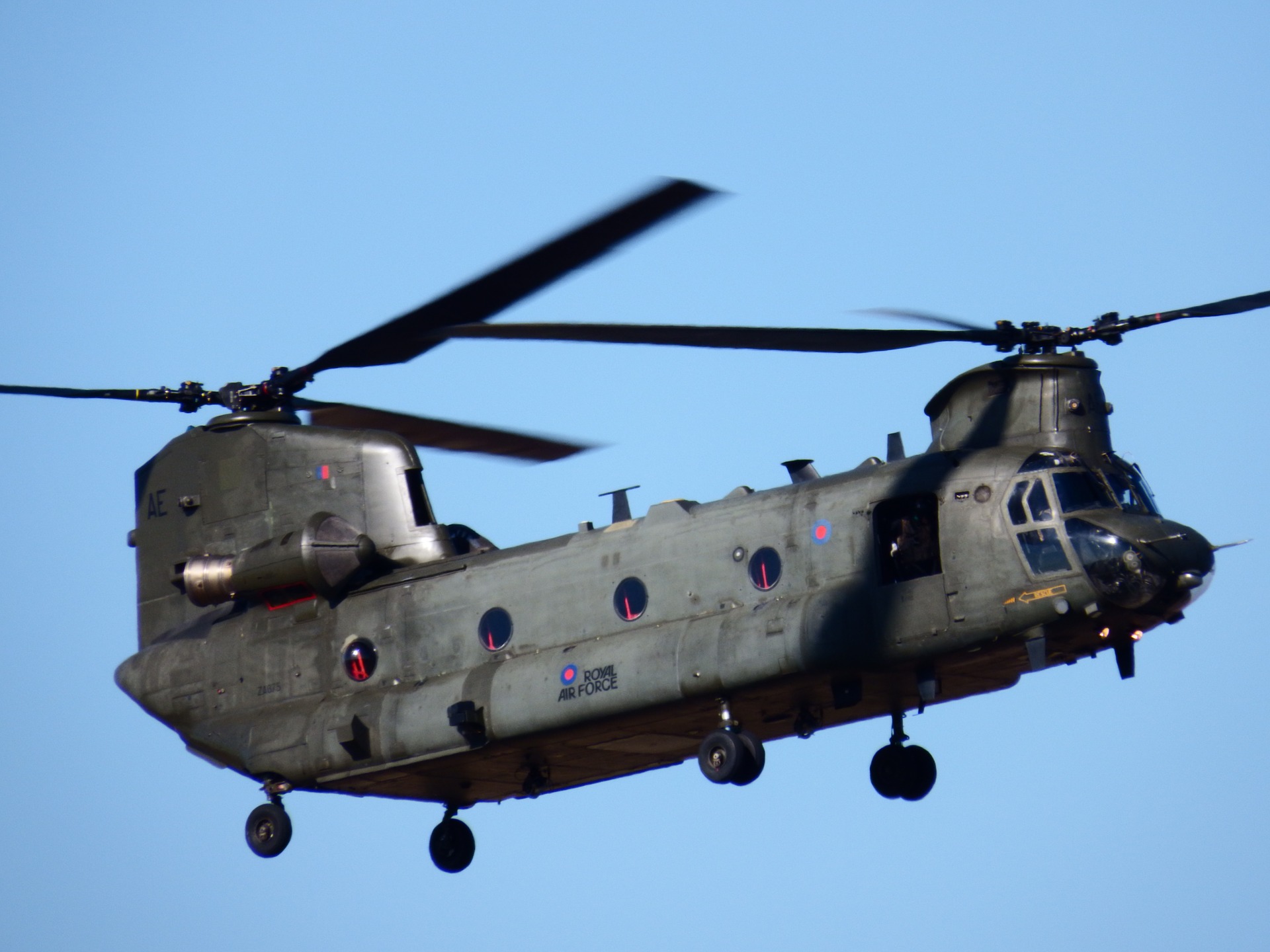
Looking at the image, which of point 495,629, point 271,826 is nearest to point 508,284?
point 495,629

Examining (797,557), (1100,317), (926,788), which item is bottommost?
(926,788)

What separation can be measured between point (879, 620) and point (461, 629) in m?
5.78

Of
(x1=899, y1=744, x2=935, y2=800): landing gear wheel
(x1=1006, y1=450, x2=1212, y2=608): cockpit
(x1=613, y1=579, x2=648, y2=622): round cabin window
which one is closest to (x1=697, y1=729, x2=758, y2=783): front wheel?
(x1=613, y1=579, x2=648, y2=622): round cabin window

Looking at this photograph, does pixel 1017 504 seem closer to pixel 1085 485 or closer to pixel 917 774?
pixel 1085 485

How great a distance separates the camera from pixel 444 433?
92.8ft

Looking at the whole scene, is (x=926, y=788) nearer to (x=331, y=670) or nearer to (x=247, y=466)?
(x=331, y=670)

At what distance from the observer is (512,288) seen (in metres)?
22.5

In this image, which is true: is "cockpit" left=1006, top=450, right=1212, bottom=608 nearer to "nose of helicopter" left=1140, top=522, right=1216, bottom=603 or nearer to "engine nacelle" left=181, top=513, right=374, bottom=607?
"nose of helicopter" left=1140, top=522, right=1216, bottom=603

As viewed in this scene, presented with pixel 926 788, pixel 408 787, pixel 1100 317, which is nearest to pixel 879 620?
pixel 926 788

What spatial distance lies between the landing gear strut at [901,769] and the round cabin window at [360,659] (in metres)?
6.57

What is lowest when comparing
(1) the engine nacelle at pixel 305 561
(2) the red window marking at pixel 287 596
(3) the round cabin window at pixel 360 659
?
(3) the round cabin window at pixel 360 659

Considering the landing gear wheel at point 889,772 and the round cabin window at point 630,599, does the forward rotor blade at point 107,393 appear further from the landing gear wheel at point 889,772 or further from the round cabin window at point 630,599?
the landing gear wheel at point 889,772

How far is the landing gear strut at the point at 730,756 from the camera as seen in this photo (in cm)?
2305

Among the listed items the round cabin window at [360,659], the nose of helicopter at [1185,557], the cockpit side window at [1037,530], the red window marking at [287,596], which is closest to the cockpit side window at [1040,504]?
the cockpit side window at [1037,530]
